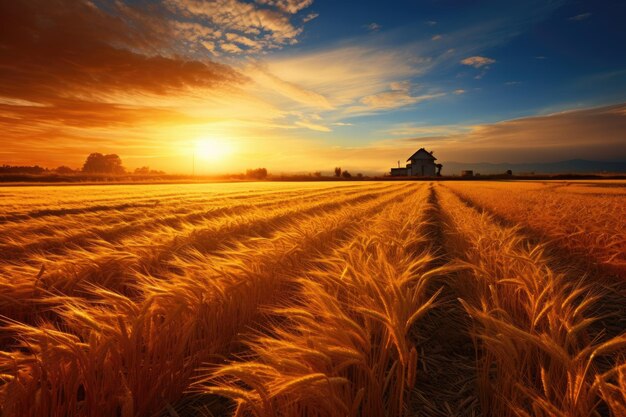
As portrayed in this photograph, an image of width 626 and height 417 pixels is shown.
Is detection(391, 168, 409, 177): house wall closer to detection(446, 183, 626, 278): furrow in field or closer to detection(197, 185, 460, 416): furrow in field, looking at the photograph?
detection(446, 183, 626, 278): furrow in field

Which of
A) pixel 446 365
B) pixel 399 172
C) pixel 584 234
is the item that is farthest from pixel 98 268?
pixel 399 172

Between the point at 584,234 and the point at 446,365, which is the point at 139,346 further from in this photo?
the point at 584,234

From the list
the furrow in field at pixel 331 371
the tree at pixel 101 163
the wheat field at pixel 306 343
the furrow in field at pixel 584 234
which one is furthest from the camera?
the tree at pixel 101 163

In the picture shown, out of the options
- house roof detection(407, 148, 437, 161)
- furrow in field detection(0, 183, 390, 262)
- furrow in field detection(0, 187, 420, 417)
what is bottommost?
furrow in field detection(0, 183, 390, 262)

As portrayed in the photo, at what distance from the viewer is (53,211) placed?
8828mm

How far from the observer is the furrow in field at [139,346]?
1359 millimetres

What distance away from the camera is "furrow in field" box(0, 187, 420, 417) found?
4.46 ft

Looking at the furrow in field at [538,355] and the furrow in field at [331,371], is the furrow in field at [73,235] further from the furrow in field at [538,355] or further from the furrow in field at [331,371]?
the furrow in field at [538,355]

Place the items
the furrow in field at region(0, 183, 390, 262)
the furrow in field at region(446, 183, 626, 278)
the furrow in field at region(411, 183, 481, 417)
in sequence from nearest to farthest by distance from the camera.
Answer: the furrow in field at region(411, 183, 481, 417), the furrow in field at region(446, 183, 626, 278), the furrow in field at region(0, 183, 390, 262)

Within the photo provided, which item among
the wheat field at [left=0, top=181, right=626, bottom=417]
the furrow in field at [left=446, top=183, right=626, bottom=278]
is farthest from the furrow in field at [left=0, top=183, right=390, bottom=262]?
the furrow in field at [left=446, top=183, right=626, bottom=278]

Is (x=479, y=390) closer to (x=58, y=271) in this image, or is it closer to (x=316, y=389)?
(x=316, y=389)

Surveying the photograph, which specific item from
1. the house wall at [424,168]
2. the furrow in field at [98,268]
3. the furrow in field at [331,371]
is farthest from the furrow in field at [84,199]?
the house wall at [424,168]

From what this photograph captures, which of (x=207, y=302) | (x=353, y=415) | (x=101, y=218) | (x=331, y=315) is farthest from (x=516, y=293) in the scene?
(x=101, y=218)

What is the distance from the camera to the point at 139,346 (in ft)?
Answer: 5.27
